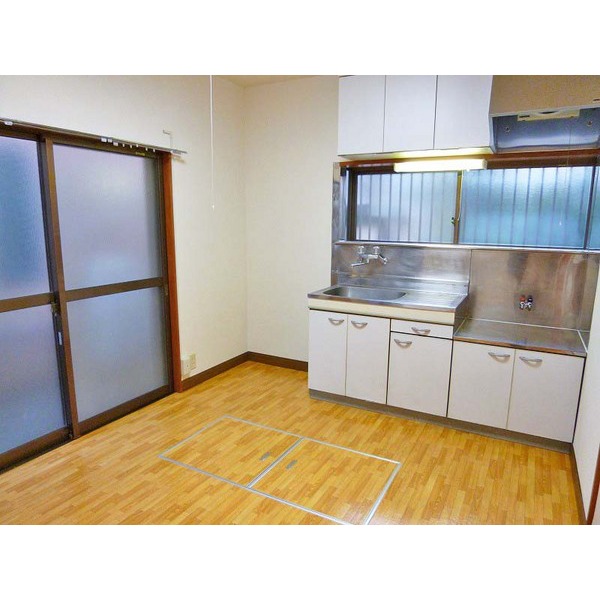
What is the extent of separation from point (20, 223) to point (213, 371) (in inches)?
83.5

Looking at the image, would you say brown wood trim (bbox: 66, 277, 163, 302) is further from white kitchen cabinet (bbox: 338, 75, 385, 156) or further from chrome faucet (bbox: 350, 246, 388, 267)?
white kitchen cabinet (bbox: 338, 75, 385, 156)

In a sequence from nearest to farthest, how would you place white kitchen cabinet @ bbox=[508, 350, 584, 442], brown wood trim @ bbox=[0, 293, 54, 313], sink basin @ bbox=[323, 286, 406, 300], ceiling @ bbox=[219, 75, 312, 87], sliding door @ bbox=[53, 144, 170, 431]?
brown wood trim @ bbox=[0, 293, 54, 313] → white kitchen cabinet @ bbox=[508, 350, 584, 442] → sliding door @ bbox=[53, 144, 170, 431] → sink basin @ bbox=[323, 286, 406, 300] → ceiling @ bbox=[219, 75, 312, 87]

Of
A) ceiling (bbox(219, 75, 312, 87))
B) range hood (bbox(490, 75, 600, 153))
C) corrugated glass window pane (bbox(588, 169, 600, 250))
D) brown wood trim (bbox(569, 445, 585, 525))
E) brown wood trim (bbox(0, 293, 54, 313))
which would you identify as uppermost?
ceiling (bbox(219, 75, 312, 87))

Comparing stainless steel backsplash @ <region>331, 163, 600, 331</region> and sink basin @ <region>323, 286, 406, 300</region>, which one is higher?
stainless steel backsplash @ <region>331, 163, 600, 331</region>

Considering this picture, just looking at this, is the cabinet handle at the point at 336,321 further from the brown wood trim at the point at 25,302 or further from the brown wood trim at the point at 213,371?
the brown wood trim at the point at 25,302

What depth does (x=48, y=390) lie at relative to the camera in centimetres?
271

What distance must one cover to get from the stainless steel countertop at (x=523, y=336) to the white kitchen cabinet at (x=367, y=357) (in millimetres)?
552

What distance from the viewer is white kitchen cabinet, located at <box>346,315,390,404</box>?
3195 millimetres

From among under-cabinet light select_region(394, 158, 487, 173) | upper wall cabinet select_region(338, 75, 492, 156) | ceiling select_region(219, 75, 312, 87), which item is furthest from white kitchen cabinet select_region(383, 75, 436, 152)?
ceiling select_region(219, 75, 312, 87)

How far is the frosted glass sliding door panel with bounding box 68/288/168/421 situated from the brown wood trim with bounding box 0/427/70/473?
0.51ft

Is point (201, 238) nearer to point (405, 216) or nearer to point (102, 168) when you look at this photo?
point (102, 168)

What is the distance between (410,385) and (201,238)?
7.12 ft

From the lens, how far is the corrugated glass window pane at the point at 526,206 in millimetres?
2951

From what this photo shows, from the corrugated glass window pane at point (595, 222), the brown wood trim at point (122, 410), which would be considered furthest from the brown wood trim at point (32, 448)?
the corrugated glass window pane at point (595, 222)
